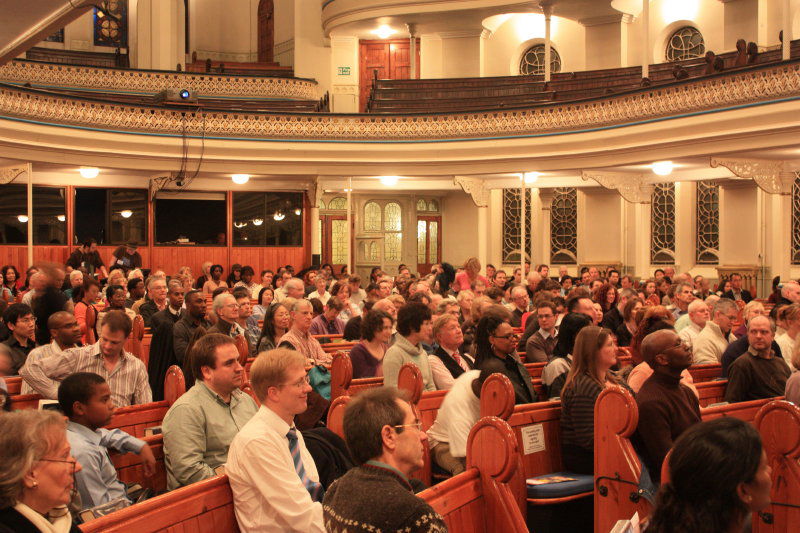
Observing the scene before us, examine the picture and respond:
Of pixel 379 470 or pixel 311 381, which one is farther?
pixel 311 381

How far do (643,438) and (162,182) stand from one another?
1585 cm

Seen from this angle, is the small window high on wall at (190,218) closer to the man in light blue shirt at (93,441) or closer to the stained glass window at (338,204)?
the stained glass window at (338,204)

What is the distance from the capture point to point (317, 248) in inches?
824

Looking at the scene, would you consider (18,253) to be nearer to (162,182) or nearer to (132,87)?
Result: (162,182)

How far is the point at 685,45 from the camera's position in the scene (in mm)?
20703

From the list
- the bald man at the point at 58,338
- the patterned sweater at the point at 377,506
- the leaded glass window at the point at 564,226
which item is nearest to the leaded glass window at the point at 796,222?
the leaded glass window at the point at 564,226

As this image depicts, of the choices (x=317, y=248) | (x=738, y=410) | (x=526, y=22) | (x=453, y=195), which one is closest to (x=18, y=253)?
(x=317, y=248)

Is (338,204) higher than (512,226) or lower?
higher

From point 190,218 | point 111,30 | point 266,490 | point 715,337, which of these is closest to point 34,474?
point 266,490

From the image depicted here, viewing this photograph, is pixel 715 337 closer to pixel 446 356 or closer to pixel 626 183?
pixel 446 356

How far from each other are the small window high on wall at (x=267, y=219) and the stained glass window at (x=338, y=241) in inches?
79.5

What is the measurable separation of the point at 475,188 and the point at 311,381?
1327 cm

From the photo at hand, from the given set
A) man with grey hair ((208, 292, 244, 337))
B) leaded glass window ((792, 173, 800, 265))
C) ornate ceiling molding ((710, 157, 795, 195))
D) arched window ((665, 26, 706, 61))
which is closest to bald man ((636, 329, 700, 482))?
man with grey hair ((208, 292, 244, 337))

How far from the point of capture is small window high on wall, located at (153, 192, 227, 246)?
19.2 meters
